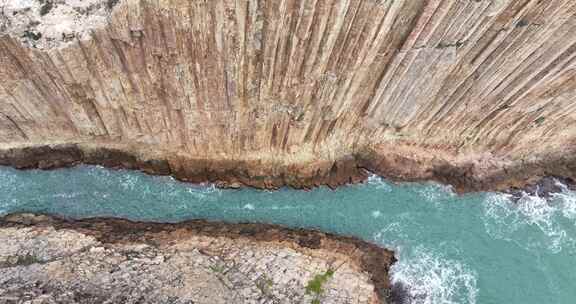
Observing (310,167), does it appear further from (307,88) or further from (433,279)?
(433,279)

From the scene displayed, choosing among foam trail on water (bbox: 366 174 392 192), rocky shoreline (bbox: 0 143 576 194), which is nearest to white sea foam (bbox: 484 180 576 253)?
rocky shoreline (bbox: 0 143 576 194)

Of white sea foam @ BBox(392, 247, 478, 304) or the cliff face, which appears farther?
white sea foam @ BBox(392, 247, 478, 304)

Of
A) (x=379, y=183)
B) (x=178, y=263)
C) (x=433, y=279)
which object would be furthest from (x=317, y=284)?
(x=379, y=183)

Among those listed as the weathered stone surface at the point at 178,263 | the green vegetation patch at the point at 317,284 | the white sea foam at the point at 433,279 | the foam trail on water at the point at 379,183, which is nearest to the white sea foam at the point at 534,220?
the white sea foam at the point at 433,279

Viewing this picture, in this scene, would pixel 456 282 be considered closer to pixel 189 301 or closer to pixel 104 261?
pixel 189 301

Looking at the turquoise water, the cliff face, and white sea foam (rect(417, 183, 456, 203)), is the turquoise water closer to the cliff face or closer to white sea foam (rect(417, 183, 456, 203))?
white sea foam (rect(417, 183, 456, 203))

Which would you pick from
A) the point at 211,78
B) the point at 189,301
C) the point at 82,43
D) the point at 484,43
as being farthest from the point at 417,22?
the point at 189,301
